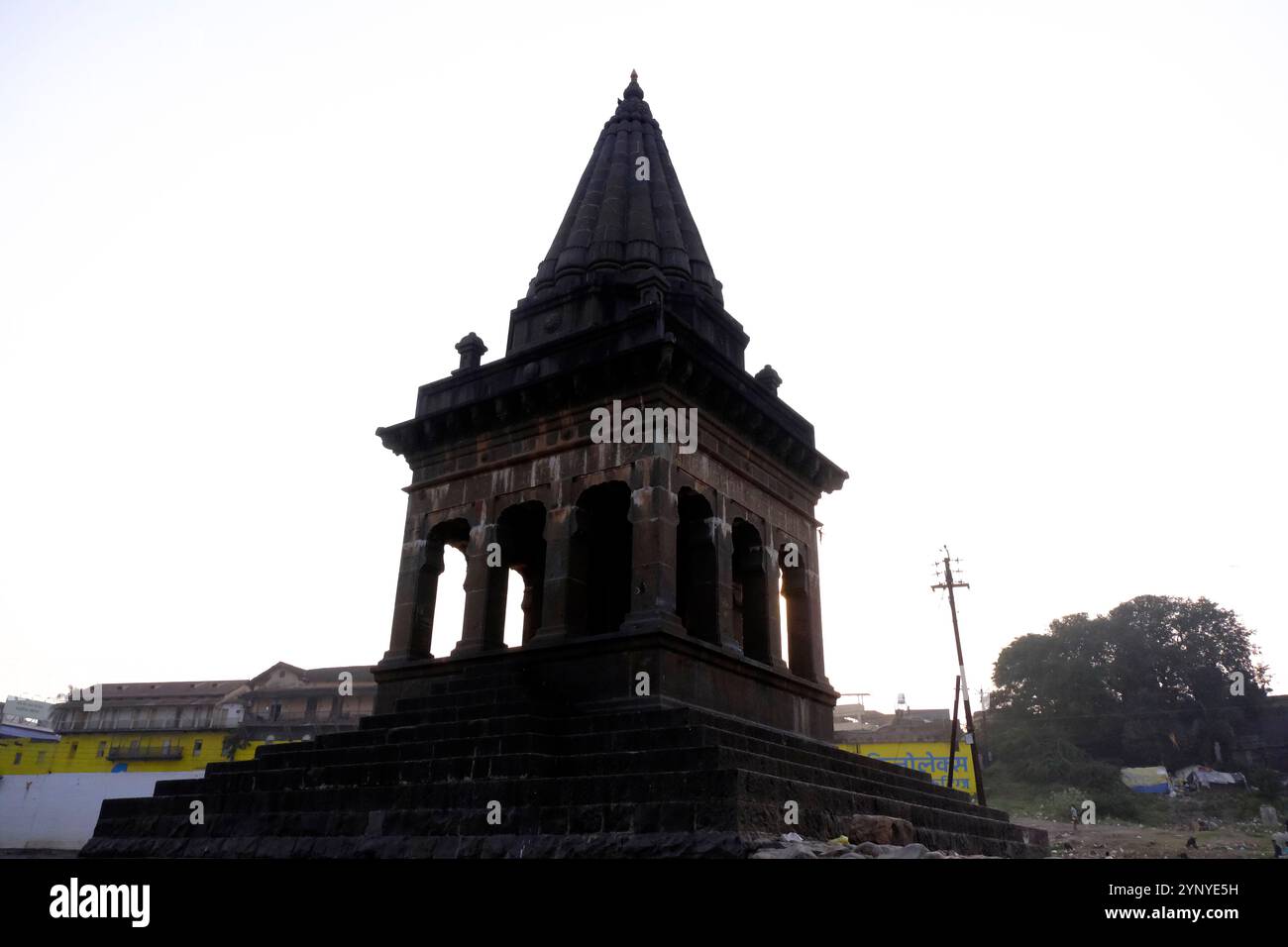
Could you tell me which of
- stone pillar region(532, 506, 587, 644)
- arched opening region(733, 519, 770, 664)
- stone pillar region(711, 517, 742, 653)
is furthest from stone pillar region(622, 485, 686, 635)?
arched opening region(733, 519, 770, 664)

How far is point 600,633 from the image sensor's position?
13.2 meters

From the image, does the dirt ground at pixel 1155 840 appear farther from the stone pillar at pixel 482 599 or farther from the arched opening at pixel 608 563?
the stone pillar at pixel 482 599

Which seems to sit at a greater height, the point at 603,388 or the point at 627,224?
the point at 627,224

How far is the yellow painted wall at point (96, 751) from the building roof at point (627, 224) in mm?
43811

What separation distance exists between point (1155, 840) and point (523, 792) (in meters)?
33.0

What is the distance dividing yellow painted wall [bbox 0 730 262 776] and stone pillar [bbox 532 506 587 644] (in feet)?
149

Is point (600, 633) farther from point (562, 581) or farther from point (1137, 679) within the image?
point (1137, 679)

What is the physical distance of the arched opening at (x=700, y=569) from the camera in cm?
1248

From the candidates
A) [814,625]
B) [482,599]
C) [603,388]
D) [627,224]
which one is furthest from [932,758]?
[603,388]

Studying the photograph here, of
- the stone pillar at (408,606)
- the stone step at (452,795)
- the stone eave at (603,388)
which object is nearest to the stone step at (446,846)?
the stone step at (452,795)

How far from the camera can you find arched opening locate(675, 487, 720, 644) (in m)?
12.5

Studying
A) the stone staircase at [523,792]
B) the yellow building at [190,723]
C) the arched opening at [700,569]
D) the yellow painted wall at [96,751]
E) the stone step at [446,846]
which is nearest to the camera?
→ the stone step at [446,846]

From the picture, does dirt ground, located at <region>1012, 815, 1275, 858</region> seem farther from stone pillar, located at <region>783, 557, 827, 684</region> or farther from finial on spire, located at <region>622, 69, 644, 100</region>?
finial on spire, located at <region>622, 69, 644, 100</region>
